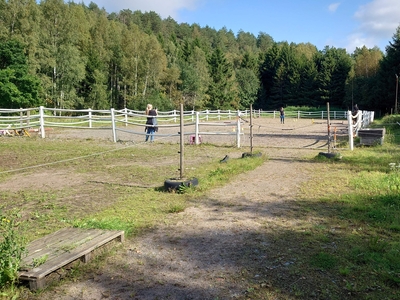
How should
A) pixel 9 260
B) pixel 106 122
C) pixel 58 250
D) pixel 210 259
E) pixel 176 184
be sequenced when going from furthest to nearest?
pixel 106 122 → pixel 176 184 → pixel 210 259 → pixel 58 250 → pixel 9 260

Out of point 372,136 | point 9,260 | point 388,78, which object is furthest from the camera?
point 388,78

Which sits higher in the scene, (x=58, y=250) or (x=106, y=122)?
(x=106, y=122)

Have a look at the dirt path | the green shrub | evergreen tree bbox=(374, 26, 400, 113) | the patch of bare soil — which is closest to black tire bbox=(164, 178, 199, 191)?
the dirt path

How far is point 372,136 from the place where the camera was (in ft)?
43.4

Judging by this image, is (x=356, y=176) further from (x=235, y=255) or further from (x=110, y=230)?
(x=110, y=230)

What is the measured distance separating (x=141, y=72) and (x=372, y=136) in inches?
1831

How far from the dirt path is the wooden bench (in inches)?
324

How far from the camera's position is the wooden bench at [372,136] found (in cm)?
1308

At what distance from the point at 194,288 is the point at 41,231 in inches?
98.2

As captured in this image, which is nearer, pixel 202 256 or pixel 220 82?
pixel 202 256

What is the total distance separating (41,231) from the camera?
4.71 m

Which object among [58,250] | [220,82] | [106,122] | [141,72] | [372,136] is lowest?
[58,250]

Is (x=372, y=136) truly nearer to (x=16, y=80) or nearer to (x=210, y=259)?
(x=210, y=259)

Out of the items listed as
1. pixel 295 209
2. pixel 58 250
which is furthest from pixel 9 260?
pixel 295 209
